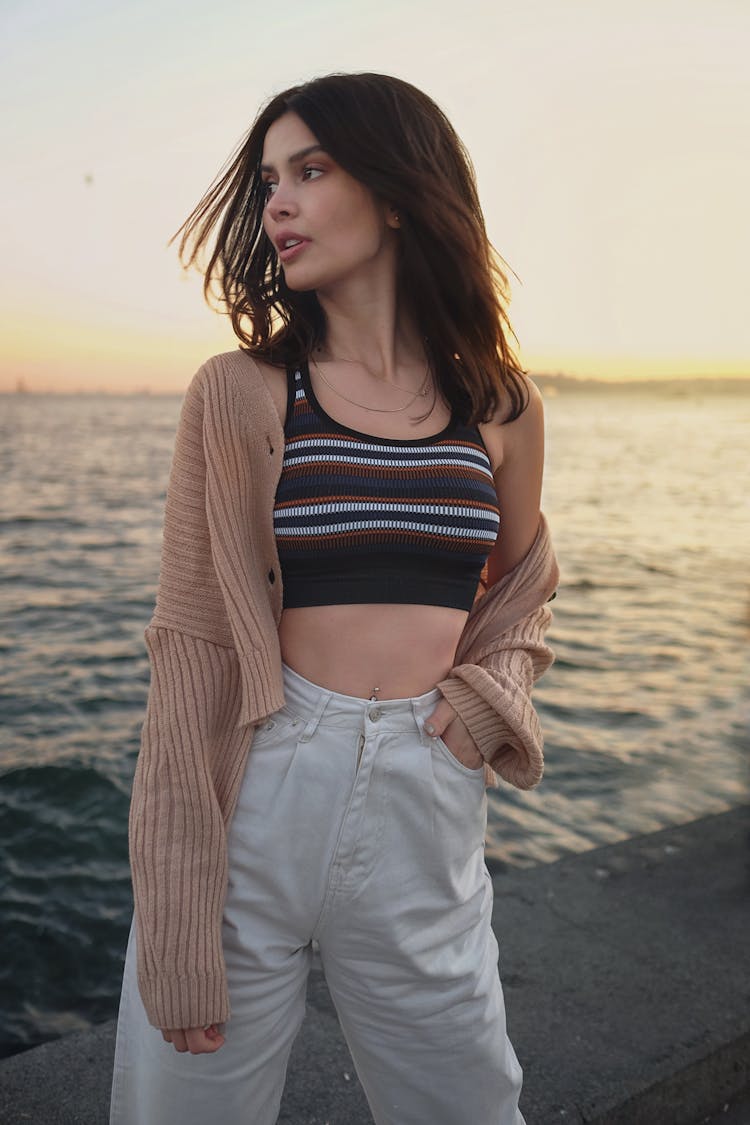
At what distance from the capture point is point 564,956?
3.24 metres

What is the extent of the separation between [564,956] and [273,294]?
216cm

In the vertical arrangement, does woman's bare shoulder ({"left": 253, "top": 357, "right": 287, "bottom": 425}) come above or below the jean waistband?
above

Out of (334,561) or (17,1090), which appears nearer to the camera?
(334,561)

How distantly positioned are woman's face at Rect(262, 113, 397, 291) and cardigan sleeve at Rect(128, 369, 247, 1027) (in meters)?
0.37

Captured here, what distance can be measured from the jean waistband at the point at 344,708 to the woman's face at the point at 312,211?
751 millimetres

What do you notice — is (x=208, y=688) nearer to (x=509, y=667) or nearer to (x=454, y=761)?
(x=454, y=761)

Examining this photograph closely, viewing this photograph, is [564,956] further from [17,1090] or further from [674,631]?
[674,631]

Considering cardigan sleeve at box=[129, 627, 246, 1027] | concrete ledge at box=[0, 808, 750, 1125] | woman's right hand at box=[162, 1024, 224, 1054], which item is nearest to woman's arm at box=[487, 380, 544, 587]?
cardigan sleeve at box=[129, 627, 246, 1027]

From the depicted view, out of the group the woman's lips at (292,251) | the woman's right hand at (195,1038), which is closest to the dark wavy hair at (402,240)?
the woman's lips at (292,251)

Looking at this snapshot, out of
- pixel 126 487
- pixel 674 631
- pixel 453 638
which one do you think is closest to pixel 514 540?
pixel 453 638

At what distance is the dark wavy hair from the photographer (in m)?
1.99

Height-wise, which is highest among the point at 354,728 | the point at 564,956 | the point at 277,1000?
the point at 354,728

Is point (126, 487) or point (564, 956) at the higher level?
point (564, 956)

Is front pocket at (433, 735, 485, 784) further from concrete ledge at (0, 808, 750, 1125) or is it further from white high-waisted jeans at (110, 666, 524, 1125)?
concrete ledge at (0, 808, 750, 1125)
